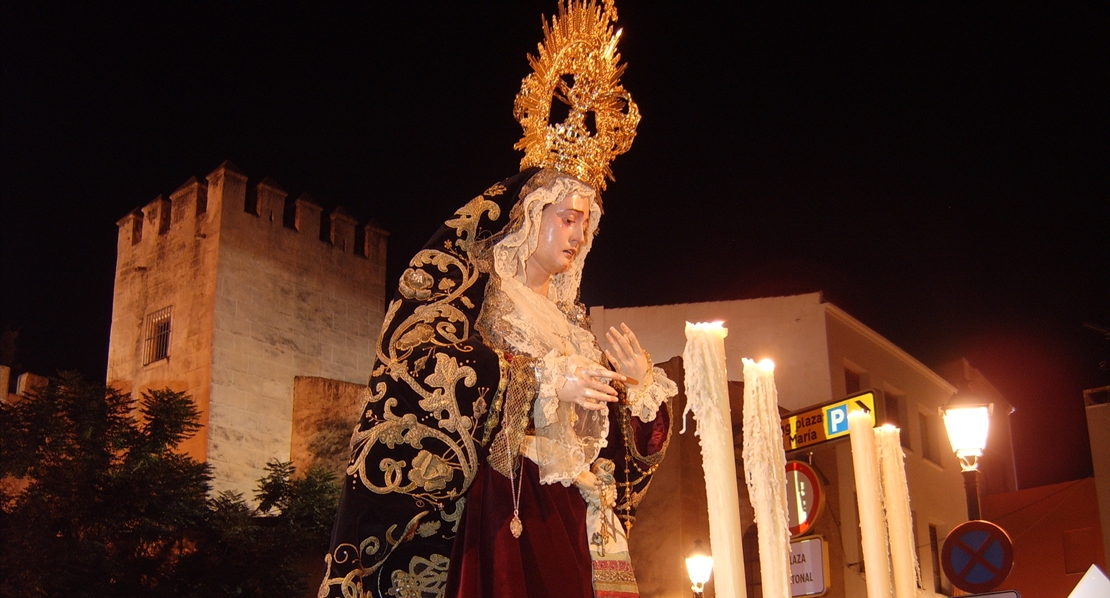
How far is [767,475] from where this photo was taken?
414 cm

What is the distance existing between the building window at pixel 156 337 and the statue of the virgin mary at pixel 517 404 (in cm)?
2260

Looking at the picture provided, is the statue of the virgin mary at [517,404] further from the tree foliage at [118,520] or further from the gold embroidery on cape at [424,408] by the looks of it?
the tree foliage at [118,520]

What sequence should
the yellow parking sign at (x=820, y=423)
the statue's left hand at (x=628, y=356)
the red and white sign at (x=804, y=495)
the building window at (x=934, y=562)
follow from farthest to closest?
the building window at (x=934, y=562), the red and white sign at (x=804, y=495), the yellow parking sign at (x=820, y=423), the statue's left hand at (x=628, y=356)

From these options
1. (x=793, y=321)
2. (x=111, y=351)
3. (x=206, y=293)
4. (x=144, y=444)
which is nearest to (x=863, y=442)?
(x=793, y=321)

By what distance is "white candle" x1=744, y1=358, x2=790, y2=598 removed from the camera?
388 cm

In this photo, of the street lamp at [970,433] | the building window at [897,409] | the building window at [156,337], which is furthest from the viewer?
the building window at [156,337]

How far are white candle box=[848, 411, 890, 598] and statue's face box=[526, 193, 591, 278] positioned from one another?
195 cm

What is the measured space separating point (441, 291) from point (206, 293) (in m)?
22.1

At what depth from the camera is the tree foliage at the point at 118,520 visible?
14.1 metres

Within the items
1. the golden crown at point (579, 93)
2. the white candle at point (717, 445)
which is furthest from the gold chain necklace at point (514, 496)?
the golden crown at point (579, 93)

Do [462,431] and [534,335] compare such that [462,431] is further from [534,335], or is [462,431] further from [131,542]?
[131,542]

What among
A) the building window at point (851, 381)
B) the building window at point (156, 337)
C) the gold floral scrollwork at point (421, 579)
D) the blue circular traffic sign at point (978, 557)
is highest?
the building window at point (156, 337)

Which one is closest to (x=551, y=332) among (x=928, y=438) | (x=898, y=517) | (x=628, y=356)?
(x=628, y=356)

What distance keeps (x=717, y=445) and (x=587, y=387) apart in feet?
2.62
